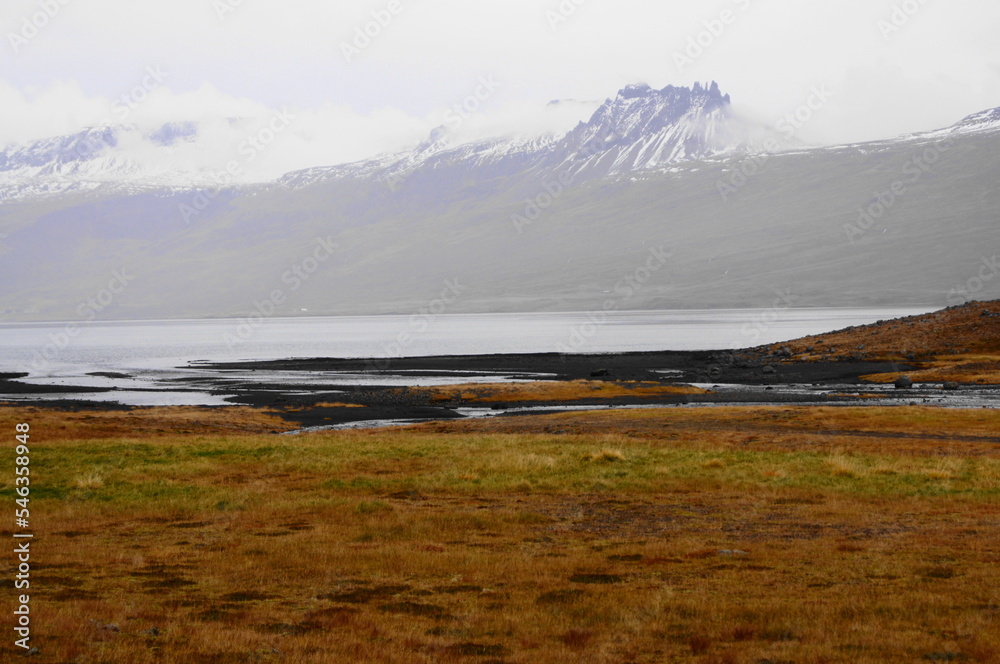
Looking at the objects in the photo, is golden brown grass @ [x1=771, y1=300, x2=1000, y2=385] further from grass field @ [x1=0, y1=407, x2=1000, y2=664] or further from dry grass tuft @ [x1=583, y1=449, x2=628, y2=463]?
dry grass tuft @ [x1=583, y1=449, x2=628, y2=463]

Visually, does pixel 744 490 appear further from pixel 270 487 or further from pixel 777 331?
pixel 777 331

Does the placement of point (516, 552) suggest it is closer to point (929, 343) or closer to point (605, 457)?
point (605, 457)

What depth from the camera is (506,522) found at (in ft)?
77.2

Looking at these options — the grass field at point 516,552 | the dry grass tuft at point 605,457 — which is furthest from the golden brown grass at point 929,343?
the dry grass tuft at point 605,457

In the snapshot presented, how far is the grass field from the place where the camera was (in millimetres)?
13023

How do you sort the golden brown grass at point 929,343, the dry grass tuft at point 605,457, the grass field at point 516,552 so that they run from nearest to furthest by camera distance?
the grass field at point 516,552
the dry grass tuft at point 605,457
the golden brown grass at point 929,343

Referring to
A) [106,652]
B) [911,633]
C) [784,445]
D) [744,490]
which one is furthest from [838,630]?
[784,445]

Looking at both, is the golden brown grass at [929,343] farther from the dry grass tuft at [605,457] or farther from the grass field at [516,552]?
the dry grass tuft at [605,457]

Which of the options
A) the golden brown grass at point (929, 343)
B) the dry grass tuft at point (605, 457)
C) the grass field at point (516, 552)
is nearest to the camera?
the grass field at point (516, 552)

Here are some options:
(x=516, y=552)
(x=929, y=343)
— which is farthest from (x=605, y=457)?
(x=929, y=343)

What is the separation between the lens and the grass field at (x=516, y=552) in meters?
13.0

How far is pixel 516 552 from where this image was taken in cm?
1973

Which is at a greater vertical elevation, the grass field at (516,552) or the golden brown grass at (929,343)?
the golden brown grass at (929,343)

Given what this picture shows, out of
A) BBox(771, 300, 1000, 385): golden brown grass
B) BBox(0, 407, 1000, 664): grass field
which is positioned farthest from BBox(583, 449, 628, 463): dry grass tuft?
BBox(771, 300, 1000, 385): golden brown grass
